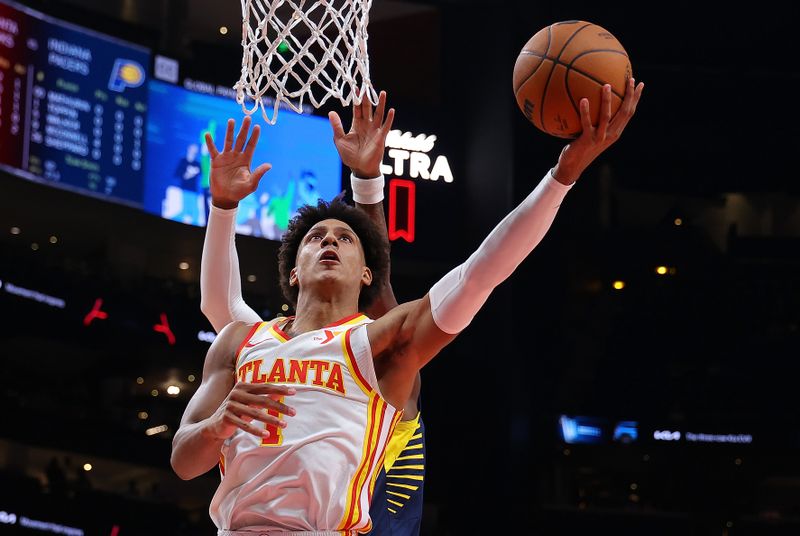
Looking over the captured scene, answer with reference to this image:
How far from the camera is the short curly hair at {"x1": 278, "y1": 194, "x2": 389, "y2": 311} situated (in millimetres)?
3816

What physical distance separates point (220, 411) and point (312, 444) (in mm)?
288

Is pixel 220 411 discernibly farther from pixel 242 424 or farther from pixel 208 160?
pixel 208 160

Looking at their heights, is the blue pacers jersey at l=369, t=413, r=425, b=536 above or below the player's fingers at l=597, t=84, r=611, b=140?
below

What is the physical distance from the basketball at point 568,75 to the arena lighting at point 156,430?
7.74m

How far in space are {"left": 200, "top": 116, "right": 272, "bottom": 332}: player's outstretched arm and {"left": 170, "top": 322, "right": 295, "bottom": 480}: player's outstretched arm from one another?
375mm

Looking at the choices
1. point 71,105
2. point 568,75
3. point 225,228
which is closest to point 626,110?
point 568,75

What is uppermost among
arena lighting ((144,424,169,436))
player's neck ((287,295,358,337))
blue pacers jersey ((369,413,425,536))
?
arena lighting ((144,424,169,436))

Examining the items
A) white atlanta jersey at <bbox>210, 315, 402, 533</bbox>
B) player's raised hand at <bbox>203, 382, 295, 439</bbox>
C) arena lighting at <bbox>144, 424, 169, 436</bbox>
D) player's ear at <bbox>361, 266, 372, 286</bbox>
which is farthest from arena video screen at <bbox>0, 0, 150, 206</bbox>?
player's raised hand at <bbox>203, 382, 295, 439</bbox>

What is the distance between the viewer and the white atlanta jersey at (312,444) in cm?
300

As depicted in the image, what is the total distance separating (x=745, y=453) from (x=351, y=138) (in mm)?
8379

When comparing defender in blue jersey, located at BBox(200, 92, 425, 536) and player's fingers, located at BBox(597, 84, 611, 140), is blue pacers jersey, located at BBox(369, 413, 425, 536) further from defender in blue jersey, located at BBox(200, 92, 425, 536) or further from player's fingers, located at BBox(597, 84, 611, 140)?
player's fingers, located at BBox(597, 84, 611, 140)

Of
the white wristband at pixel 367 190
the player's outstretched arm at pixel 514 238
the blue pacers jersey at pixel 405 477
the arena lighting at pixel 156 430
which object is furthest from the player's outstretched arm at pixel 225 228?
the arena lighting at pixel 156 430

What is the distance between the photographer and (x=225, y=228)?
12.5 feet

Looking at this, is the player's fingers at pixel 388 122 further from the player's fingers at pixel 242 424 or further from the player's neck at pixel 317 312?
the player's fingers at pixel 242 424
